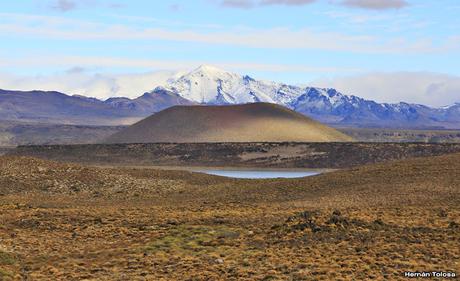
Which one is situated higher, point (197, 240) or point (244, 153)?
point (244, 153)

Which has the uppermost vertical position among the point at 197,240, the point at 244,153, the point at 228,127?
the point at 228,127

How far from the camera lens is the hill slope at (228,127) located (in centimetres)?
16012

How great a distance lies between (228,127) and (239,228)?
135464mm

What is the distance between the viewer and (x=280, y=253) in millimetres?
27781

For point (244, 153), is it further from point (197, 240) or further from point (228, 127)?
point (197, 240)

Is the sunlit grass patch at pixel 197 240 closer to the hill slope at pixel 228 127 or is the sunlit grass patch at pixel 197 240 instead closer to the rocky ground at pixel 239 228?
the rocky ground at pixel 239 228

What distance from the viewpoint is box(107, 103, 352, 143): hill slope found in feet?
525

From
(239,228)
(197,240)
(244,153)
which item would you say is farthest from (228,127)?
(197,240)

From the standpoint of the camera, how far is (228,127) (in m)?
169

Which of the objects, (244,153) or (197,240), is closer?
(197,240)

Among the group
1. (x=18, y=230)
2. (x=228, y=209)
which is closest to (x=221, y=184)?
(x=228, y=209)

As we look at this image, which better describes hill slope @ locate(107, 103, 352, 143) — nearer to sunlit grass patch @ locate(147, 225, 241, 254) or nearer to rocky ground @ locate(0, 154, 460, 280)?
rocky ground @ locate(0, 154, 460, 280)

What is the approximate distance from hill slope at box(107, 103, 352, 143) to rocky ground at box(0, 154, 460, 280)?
339 ft

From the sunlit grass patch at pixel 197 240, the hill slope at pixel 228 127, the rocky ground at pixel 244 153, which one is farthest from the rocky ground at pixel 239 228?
the hill slope at pixel 228 127
